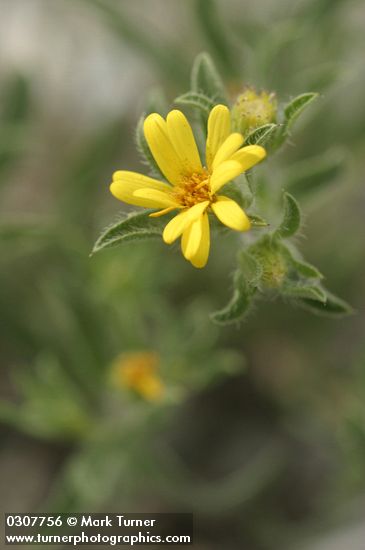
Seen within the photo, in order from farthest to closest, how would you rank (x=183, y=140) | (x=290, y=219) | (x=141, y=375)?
1. (x=141, y=375)
2. (x=290, y=219)
3. (x=183, y=140)

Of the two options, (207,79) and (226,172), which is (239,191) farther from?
(207,79)

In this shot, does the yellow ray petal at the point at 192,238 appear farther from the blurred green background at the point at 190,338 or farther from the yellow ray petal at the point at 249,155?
the blurred green background at the point at 190,338

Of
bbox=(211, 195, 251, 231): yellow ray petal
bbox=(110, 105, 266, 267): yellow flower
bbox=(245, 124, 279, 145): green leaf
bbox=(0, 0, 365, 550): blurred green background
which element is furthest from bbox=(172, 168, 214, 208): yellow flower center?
bbox=(0, 0, 365, 550): blurred green background

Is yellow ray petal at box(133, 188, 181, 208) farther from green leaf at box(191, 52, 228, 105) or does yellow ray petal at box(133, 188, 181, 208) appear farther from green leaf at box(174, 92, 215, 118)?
green leaf at box(191, 52, 228, 105)

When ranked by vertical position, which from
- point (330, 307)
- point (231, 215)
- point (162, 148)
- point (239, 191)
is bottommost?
point (231, 215)

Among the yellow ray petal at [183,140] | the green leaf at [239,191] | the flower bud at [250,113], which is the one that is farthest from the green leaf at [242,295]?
the flower bud at [250,113]

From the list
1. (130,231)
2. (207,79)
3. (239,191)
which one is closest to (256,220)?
(239,191)
